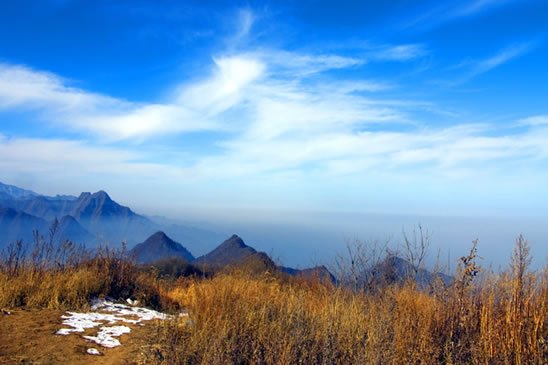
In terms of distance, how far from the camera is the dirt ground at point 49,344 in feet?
15.1

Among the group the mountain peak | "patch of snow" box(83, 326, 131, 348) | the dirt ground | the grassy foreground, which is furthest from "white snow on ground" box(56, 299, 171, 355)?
the mountain peak

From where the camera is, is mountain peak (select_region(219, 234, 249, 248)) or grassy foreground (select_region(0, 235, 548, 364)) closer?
grassy foreground (select_region(0, 235, 548, 364))

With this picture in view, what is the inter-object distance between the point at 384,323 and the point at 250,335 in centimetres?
177

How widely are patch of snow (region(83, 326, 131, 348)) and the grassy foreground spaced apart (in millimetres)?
526

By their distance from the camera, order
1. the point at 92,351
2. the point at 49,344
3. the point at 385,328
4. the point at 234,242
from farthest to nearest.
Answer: the point at 234,242
the point at 385,328
the point at 49,344
the point at 92,351

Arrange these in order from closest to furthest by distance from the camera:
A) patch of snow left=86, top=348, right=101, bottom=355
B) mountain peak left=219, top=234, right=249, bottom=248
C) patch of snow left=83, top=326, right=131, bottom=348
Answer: patch of snow left=86, top=348, right=101, bottom=355, patch of snow left=83, top=326, right=131, bottom=348, mountain peak left=219, top=234, right=249, bottom=248

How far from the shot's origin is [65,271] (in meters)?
8.16

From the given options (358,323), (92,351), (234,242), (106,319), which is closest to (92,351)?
(92,351)

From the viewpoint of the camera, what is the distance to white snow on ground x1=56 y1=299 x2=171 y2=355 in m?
5.47

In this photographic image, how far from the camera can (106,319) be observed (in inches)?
251

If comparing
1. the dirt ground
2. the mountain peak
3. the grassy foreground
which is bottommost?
the mountain peak

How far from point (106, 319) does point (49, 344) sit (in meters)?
1.36

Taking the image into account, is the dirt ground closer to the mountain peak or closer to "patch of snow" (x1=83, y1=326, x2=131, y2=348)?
"patch of snow" (x1=83, y1=326, x2=131, y2=348)

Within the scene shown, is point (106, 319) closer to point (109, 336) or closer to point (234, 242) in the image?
point (109, 336)
